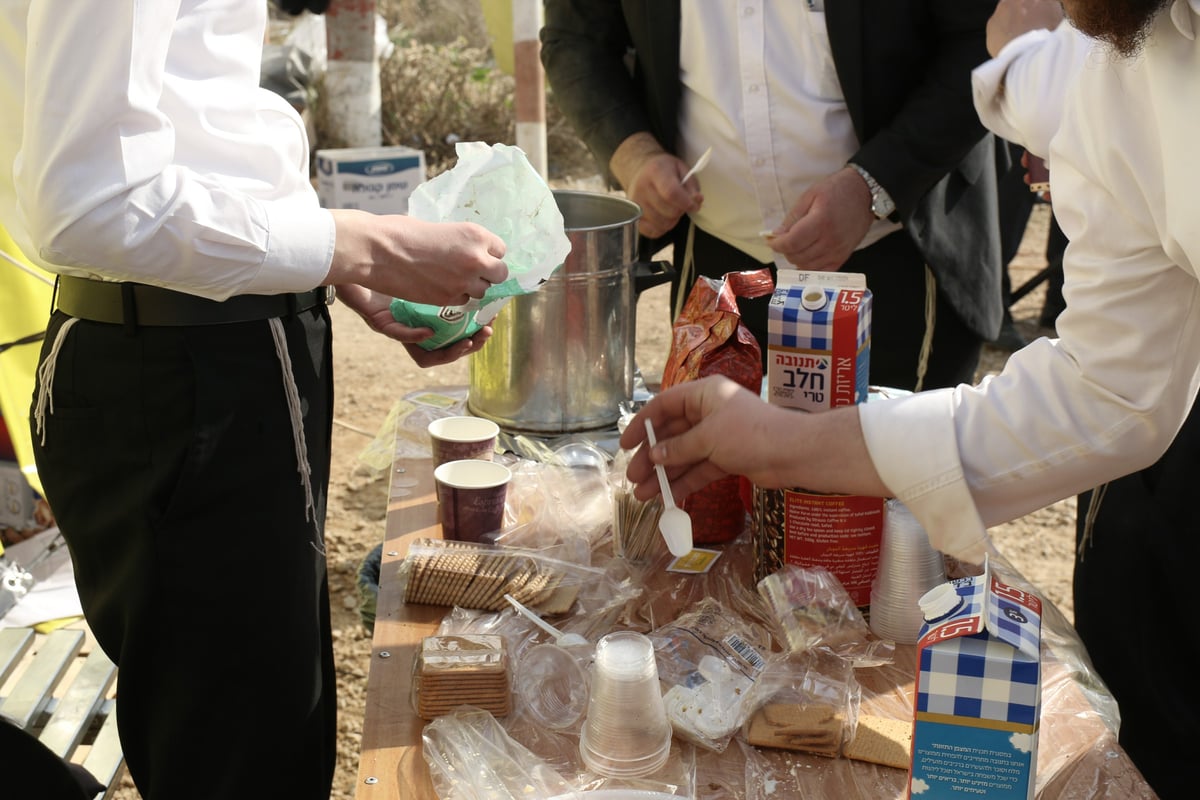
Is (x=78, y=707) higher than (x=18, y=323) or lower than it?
lower

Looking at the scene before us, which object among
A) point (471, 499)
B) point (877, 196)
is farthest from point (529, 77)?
point (471, 499)

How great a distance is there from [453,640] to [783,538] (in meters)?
0.46

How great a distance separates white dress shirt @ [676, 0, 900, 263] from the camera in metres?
2.33

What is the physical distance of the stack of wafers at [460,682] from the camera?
130cm

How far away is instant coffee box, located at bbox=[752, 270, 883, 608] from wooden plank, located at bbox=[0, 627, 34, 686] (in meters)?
1.73

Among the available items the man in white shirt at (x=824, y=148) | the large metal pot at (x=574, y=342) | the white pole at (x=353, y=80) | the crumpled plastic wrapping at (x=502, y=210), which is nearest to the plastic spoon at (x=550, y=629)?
the crumpled plastic wrapping at (x=502, y=210)

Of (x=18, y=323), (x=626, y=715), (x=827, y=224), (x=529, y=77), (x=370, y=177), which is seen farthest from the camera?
(x=370, y=177)

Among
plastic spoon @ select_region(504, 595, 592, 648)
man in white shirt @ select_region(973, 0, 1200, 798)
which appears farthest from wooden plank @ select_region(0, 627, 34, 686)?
man in white shirt @ select_region(973, 0, 1200, 798)

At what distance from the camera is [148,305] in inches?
56.4

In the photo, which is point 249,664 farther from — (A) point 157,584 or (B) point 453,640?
(B) point 453,640

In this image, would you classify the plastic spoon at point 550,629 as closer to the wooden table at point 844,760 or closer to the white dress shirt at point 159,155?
the wooden table at point 844,760

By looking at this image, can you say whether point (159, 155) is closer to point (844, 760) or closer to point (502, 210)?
point (502, 210)

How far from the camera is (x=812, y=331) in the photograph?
1.46 metres

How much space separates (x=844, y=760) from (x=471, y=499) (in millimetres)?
682
